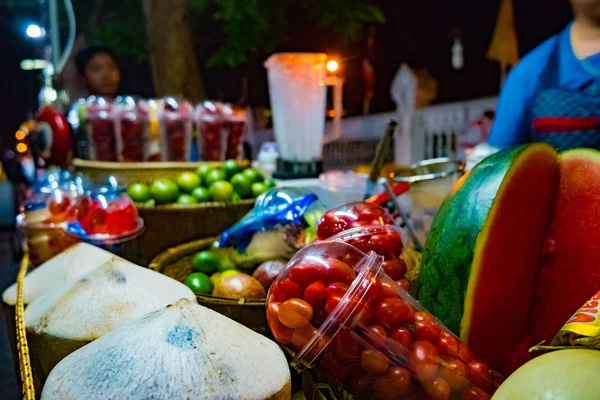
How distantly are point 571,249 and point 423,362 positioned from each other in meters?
0.41

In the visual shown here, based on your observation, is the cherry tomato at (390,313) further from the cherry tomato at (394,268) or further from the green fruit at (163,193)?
the green fruit at (163,193)

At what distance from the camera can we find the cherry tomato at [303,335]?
778 millimetres

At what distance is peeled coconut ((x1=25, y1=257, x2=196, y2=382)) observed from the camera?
2.97ft

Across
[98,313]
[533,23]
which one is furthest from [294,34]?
[98,313]

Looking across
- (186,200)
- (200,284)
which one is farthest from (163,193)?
(200,284)

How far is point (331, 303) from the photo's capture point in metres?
0.77

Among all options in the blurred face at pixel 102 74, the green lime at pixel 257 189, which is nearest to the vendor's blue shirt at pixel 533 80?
the green lime at pixel 257 189

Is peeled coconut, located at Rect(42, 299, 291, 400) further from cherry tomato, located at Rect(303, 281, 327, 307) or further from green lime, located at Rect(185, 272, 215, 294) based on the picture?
green lime, located at Rect(185, 272, 215, 294)

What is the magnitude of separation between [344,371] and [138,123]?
6.37 feet

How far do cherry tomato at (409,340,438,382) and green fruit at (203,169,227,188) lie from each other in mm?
1568

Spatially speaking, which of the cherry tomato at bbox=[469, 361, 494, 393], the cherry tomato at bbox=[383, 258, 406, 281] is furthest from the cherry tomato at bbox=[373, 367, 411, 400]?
the cherry tomato at bbox=[383, 258, 406, 281]

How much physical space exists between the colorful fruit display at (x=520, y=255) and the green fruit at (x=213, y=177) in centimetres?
140

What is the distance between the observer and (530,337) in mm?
958

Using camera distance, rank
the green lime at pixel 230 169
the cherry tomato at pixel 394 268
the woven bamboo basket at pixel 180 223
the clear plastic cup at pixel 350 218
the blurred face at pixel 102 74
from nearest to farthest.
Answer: the cherry tomato at pixel 394 268 → the clear plastic cup at pixel 350 218 → the woven bamboo basket at pixel 180 223 → the green lime at pixel 230 169 → the blurred face at pixel 102 74
